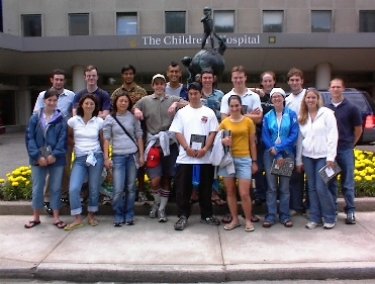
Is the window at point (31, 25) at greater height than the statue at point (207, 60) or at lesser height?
greater

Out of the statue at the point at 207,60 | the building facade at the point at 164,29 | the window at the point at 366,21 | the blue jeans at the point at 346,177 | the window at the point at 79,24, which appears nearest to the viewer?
the blue jeans at the point at 346,177

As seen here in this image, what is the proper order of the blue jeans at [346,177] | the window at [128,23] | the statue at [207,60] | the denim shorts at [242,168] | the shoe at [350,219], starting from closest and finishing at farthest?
the denim shorts at [242,168]
the blue jeans at [346,177]
the shoe at [350,219]
the statue at [207,60]
the window at [128,23]

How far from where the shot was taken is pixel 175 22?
22516 millimetres

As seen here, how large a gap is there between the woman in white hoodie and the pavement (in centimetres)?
23

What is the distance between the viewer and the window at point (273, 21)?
22.4m

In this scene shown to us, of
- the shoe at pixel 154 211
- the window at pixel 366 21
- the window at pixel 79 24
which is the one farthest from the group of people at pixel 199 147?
the window at pixel 366 21

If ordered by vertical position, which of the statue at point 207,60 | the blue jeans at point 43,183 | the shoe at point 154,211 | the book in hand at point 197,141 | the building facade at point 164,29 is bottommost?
the shoe at point 154,211

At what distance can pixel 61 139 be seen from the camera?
543 cm

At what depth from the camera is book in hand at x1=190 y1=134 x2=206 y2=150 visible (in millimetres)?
5246

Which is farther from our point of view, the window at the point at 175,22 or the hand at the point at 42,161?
the window at the point at 175,22

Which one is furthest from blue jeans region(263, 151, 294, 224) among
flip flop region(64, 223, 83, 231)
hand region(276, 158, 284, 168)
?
flip flop region(64, 223, 83, 231)

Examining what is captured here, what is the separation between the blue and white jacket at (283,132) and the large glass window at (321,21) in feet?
62.4

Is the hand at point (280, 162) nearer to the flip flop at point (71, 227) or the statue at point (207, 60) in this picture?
the statue at point (207, 60)

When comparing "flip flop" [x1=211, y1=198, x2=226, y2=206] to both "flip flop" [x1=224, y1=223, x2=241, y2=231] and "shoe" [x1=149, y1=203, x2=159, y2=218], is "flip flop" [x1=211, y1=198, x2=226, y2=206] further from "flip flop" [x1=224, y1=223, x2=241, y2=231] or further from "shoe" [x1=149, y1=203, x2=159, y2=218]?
"shoe" [x1=149, y1=203, x2=159, y2=218]
